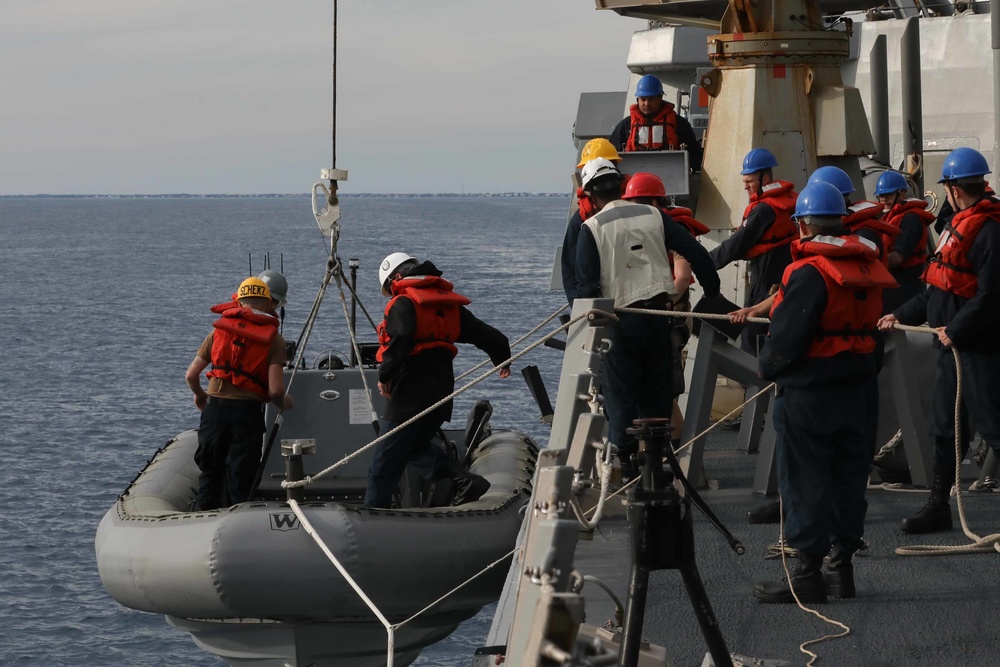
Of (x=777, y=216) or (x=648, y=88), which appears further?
(x=648, y=88)

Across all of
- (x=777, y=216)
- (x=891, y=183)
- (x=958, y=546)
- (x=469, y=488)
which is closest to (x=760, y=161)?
(x=777, y=216)

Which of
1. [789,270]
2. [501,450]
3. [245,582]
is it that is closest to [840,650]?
[789,270]

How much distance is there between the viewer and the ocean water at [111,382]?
52.3 ft

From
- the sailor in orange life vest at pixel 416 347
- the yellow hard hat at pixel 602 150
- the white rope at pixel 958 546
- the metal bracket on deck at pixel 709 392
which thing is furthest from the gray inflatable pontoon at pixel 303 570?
the white rope at pixel 958 546

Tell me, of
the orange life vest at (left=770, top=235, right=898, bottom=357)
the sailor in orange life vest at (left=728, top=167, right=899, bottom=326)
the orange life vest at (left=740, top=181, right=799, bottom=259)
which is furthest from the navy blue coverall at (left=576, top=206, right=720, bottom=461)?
the orange life vest at (left=770, top=235, right=898, bottom=357)

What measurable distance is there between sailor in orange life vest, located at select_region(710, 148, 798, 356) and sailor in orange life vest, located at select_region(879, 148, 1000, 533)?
101cm

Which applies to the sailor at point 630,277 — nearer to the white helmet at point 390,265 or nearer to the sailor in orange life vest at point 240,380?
the white helmet at point 390,265

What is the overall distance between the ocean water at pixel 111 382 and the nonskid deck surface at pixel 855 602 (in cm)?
931

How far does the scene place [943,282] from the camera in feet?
20.9

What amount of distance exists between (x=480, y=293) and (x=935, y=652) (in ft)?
143

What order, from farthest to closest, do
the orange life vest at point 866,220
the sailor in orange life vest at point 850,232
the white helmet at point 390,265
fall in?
the white helmet at point 390,265 → the orange life vest at point 866,220 → the sailor in orange life vest at point 850,232

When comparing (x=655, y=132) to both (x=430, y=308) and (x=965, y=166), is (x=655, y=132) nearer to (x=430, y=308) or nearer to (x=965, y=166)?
(x=430, y=308)

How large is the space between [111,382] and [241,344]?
24566mm

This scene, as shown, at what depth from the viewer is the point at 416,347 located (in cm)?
799
